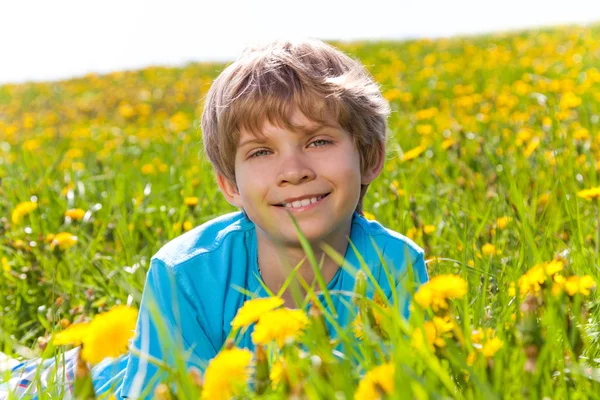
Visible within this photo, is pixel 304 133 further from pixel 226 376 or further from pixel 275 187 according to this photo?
pixel 226 376

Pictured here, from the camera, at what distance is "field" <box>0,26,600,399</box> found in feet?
3.14

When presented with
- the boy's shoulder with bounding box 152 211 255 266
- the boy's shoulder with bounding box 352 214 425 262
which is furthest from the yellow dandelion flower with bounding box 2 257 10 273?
the boy's shoulder with bounding box 352 214 425 262

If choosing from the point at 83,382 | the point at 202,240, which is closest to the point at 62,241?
the point at 202,240

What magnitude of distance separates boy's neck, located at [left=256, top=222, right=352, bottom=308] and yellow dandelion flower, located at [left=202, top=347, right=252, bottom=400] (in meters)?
1.05

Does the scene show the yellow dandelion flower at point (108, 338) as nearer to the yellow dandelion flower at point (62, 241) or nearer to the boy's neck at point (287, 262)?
the boy's neck at point (287, 262)

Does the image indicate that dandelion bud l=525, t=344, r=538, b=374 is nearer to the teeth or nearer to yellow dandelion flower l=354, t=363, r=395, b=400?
yellow dandelion flower l=354, t=363, r=395, b=400

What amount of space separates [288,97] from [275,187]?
24 cm

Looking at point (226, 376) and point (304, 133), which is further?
point (304, 133)

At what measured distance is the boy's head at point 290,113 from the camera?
1.79 meters

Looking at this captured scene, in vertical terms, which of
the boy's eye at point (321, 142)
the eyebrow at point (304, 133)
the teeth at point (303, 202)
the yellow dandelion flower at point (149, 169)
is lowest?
the yellow dandelion flower at point (149, 169)

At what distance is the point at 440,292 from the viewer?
99 cm

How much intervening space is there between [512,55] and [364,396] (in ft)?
27.7

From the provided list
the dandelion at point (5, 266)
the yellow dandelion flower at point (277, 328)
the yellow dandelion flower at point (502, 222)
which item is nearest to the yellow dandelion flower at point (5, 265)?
the dandelion at point (5, 266)

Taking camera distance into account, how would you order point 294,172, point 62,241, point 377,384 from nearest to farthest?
point 377,384
point 294,172
point 62,241
